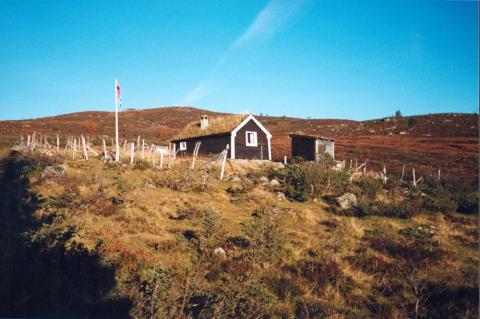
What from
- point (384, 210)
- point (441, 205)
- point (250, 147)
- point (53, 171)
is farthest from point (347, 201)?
point (250, 147)

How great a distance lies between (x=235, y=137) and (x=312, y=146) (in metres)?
8.50

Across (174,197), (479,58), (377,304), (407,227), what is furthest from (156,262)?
(407,227)

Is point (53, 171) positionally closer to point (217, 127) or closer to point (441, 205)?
point (217, 127)

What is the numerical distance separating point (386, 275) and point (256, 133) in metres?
23.2

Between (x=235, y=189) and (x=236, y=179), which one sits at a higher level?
(x=236, y=179)

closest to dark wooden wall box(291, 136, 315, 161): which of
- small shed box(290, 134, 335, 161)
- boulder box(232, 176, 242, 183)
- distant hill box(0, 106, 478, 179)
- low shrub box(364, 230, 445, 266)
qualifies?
small shed box(290, 134, 335, 161)

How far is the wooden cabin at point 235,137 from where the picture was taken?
28938 millimetres

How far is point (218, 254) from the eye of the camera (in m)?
8.03

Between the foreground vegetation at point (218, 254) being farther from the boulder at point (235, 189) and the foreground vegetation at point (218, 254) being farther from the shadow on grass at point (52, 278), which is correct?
the boulder at point (235, 189)

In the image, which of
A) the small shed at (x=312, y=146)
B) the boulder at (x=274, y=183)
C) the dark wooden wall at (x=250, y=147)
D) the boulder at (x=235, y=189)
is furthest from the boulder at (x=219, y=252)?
the small shed at (x=312, y=146)

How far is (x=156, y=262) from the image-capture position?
7.29 metres

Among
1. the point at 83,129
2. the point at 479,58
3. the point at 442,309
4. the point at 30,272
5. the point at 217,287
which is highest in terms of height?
the point at 83,129

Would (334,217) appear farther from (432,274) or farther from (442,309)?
(442,309)

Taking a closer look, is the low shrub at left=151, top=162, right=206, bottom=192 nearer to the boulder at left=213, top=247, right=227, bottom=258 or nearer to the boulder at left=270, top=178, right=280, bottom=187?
the boulder at left=270, top=178, right=280, bottom=187
